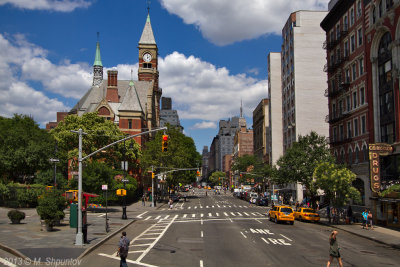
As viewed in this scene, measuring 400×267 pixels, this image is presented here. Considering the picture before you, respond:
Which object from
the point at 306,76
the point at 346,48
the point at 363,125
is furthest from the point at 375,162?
the point at 306,76

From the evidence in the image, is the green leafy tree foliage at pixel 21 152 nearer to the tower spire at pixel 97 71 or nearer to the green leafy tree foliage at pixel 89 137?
the green leafy tree foliage at pixel 89 137

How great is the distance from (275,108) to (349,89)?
5286cm

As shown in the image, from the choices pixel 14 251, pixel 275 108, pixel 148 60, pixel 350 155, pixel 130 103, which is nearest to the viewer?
pixel 14 251

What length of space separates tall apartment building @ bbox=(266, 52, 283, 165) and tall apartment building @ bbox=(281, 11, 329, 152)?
15257 millimetres

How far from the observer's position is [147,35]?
119m

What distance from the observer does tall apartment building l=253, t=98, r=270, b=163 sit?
11362 centimetres

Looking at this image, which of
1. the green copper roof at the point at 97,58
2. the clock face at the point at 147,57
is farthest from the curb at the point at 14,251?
the green copper roof at the point at 97,58

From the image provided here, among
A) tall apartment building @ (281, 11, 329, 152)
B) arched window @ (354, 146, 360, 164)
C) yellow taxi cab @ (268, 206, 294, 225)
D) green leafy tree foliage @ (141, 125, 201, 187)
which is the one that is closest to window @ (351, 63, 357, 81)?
arched window @ (354, 146, 360, 164)

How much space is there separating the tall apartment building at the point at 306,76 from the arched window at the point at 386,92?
39.9 metres

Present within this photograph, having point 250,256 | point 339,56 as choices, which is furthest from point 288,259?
point 339,56

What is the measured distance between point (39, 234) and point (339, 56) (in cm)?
4165

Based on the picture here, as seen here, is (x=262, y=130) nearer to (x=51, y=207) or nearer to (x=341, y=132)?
(x=341, y=132)

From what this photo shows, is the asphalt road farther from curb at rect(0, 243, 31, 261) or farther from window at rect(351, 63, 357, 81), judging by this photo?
window at rect(351, 63, 357, 81)

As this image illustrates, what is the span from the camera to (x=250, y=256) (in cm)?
1975
